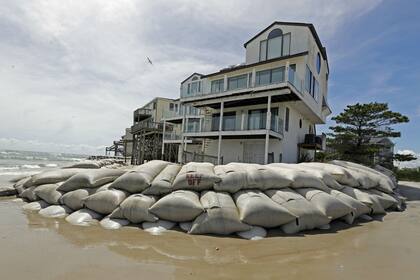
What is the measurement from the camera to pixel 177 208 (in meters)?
5.32

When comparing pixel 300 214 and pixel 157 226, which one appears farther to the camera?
pixel 300 214

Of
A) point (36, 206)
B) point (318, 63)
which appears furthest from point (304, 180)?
point (318, 63)

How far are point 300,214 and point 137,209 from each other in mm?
3151

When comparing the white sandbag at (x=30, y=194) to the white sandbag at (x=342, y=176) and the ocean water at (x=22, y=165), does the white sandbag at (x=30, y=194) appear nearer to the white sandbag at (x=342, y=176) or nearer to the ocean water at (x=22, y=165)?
the ocean water at (x=22, y=165)

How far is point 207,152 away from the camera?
1708 centimetres

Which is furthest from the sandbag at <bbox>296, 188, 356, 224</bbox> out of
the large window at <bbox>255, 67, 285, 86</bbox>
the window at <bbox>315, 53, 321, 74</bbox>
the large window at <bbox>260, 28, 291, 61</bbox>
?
the window at <bbox>315, 53, 321, 74</bbox>

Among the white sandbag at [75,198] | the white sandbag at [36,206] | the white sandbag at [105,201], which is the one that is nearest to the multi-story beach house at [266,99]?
the white sandbag at [105,201]

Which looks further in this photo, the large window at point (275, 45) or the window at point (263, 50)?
the window at point (263, 50)

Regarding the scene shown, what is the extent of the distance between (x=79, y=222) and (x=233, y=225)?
10.0 feet

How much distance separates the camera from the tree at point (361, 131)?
14.6 metres

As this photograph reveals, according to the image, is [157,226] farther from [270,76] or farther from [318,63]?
[318,63]

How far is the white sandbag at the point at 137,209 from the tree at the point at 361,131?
41.9 feet

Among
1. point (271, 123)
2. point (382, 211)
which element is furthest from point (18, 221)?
point (271, 123)

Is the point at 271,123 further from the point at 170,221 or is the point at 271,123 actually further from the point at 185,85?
the point at 170,221
